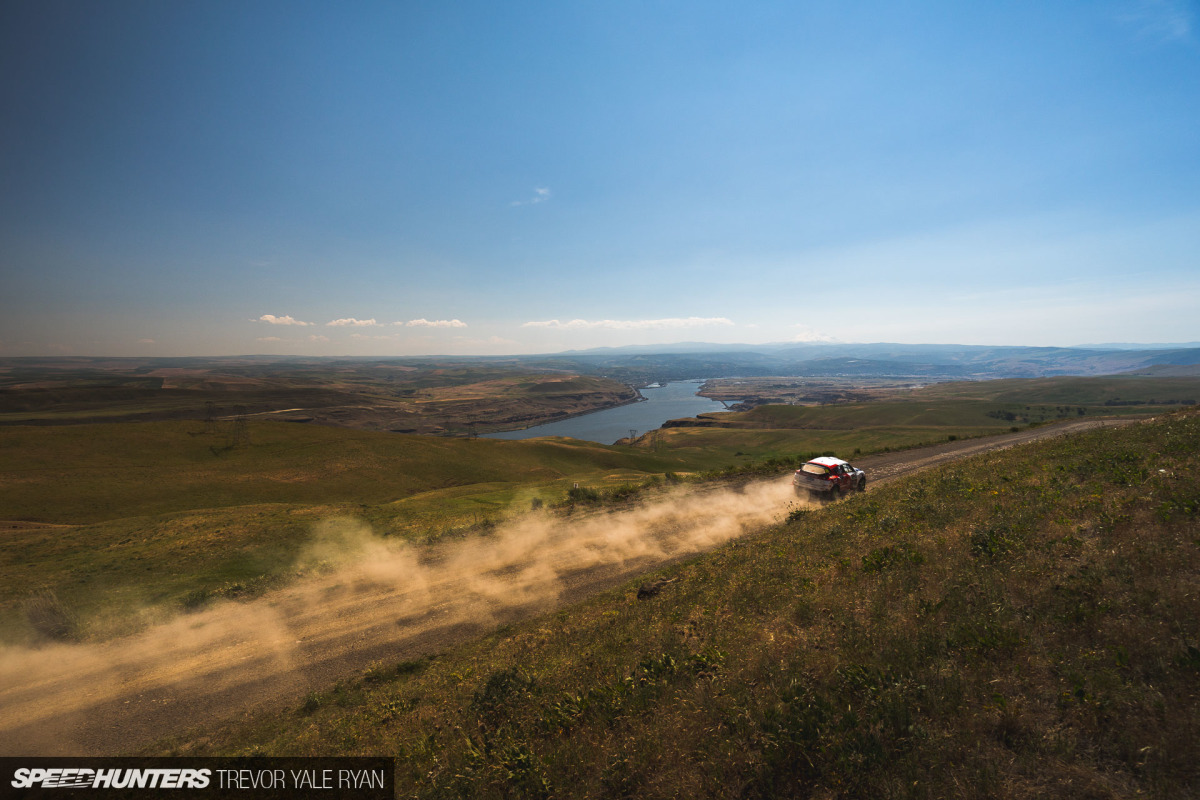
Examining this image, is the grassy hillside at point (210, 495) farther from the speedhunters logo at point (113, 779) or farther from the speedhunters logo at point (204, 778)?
the speedhunters logo at point (204, 778)

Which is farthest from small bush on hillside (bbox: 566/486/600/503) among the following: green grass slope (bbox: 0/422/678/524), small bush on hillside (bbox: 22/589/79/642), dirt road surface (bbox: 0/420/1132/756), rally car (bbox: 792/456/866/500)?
green grass slope (bbox: 0/422/678/524)

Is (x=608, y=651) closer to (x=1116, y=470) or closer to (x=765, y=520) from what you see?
(x=765, y=520)

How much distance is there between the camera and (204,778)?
7891 millimetres

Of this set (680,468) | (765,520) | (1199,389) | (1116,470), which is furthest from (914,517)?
(1199,389)

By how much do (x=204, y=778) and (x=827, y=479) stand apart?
25320 millimetres

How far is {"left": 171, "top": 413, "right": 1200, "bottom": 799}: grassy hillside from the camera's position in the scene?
17.7ft

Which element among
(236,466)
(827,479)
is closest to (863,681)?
(827,479)

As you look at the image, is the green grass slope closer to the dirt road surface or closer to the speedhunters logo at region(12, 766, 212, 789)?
the dirt road surface

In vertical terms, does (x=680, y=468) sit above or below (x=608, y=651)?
below

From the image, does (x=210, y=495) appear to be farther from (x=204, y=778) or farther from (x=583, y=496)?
(x=204, y=778)

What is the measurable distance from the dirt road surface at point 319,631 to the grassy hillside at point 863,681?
58.4 inches

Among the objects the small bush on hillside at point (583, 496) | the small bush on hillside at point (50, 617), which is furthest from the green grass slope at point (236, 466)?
the small bush on hillside at point (583, 496)

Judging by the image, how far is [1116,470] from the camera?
1339 centimetres

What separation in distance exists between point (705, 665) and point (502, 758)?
4058 millimetres
